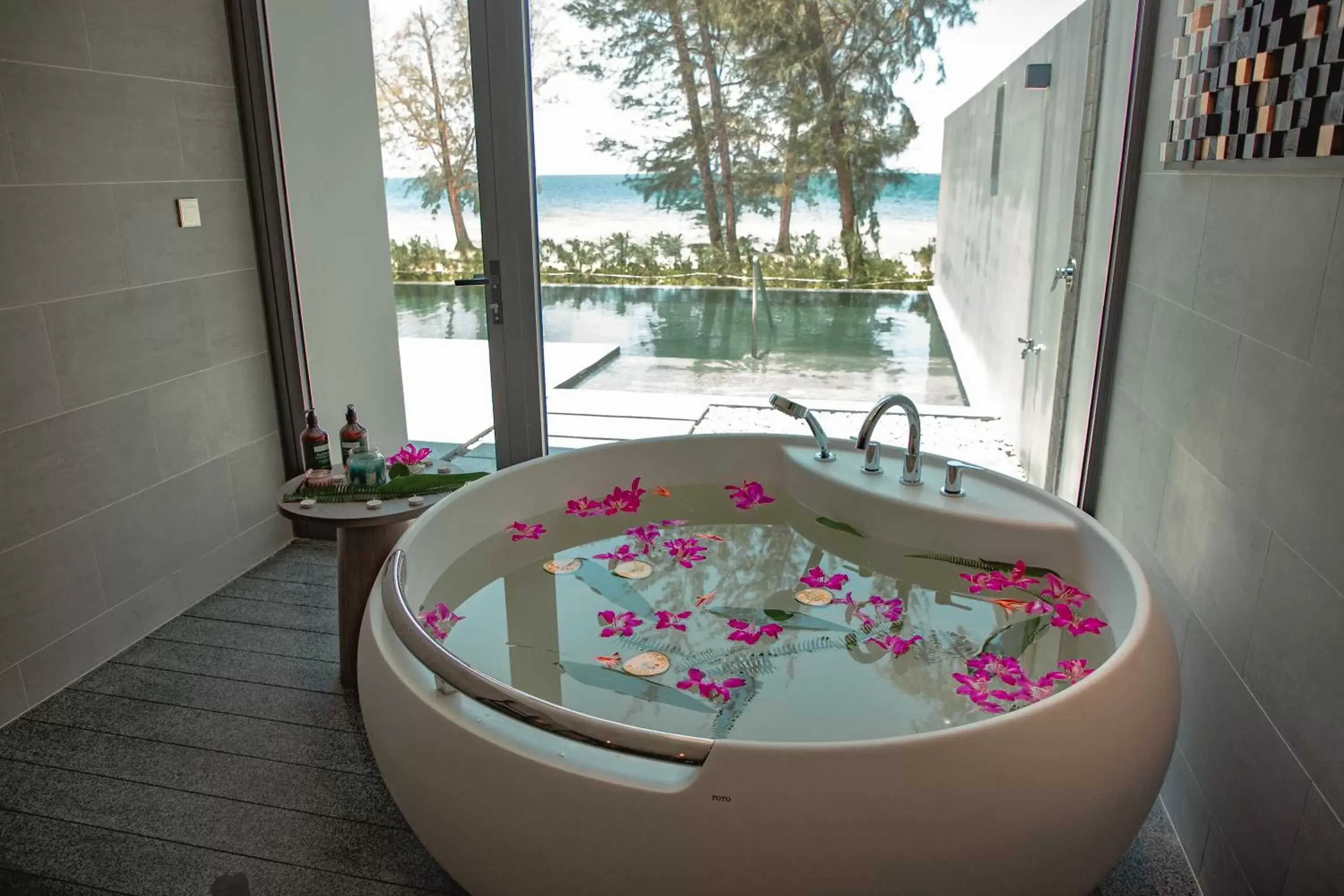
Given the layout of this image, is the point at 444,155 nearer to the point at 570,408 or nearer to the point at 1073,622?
the point at 570,408

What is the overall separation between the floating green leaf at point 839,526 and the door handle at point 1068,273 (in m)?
1.06

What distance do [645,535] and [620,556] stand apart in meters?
0.13

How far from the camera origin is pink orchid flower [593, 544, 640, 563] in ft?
7.98

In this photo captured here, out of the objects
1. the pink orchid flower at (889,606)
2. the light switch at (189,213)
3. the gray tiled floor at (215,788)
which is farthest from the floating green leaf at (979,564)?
the light switch at (189,213)

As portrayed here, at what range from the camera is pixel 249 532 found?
11.0 feet

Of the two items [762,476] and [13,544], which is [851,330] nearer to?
[762,476]

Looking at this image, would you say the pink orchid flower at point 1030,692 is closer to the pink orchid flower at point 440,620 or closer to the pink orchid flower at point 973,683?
the pink orchid flower at point 973,683

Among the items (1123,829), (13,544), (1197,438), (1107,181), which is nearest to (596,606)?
(1123,829)

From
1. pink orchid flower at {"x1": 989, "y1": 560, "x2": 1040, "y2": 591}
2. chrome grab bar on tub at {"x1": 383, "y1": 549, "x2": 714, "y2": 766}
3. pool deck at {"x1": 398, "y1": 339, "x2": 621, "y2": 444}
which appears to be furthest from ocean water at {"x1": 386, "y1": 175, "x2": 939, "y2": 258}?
chrome grab bar on tub at {"x1": 383, "y1": 549, "x2": 714, "y2": 766}

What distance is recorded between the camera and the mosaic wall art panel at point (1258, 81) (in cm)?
144

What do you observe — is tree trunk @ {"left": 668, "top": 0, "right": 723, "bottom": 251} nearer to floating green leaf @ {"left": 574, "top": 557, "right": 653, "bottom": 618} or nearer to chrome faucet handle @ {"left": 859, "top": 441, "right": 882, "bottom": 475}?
chrome faucet handle @ {"left": 859, "top": 441, "right": 882, "bottom": 475}

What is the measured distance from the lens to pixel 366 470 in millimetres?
2566

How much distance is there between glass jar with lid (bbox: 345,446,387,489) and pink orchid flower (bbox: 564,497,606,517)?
1.64ft

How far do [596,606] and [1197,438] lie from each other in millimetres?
1341
